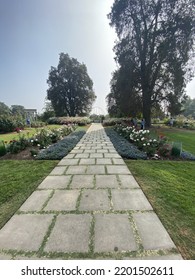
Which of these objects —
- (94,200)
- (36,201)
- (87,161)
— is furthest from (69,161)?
(94,200)

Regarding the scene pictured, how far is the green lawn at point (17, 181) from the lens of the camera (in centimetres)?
271

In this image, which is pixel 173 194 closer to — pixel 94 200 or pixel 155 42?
pixel 94 200

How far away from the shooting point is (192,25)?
1606cm

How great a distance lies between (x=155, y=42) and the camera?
1791cm

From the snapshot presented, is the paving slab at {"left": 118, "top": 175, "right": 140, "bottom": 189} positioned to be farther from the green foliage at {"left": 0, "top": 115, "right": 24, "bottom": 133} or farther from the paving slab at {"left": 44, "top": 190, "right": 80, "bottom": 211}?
the green foliage at {"left": 0, "top": 115, "right": 24, "bottom": 133}

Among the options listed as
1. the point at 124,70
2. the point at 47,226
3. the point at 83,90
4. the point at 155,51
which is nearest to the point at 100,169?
the point at 47,226

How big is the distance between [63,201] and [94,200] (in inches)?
20.0

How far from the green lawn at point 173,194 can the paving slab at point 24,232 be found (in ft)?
5.07

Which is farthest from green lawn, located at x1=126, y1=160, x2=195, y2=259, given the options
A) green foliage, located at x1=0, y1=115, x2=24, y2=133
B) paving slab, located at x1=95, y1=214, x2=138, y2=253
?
green foliage, located at x1=0, y1=115, x2=24, y2=133

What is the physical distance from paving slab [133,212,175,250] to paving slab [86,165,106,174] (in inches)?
74.6

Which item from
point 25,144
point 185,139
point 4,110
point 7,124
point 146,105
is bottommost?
point 185,139

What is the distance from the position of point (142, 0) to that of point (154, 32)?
3.42 m

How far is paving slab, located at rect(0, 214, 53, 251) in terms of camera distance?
6.16 ft

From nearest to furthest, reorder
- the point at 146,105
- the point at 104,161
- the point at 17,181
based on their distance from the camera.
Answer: the point at 17,181 < the point at 104,161 < the point at 146,105
